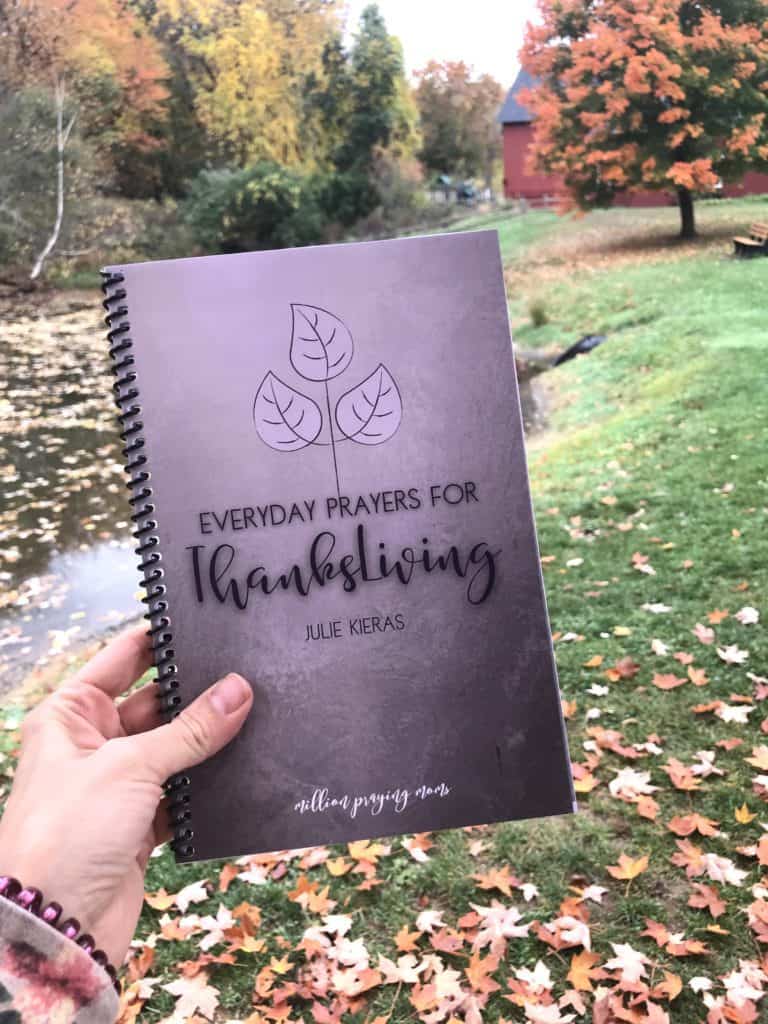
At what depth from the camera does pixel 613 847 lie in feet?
5.62

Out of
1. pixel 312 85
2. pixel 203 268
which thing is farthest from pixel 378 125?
pixel 203 268

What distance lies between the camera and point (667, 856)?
1.67m

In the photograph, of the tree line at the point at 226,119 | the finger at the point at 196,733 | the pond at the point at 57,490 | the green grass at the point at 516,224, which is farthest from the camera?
the green grass at the point at 516,224

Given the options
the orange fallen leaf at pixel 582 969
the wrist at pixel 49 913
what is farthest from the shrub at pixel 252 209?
the wrist at pixel 49 913

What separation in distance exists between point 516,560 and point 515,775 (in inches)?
8.5

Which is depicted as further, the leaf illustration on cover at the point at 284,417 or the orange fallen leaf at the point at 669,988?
the orange fallen leaf at the point at 669,988

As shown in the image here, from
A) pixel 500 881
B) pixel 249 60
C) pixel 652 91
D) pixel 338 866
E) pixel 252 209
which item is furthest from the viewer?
pixel 252 209

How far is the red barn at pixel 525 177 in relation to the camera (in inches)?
118

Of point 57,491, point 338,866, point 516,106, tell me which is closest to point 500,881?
point 338,866

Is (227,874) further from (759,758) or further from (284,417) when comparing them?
(284,417)

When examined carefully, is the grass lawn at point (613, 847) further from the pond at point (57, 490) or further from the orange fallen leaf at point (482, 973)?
the pond at point (57, 490)

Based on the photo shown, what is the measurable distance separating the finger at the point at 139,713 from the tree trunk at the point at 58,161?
7.93 ft

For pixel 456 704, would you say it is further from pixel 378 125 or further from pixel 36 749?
pixel 378 125

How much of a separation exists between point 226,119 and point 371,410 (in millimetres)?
2686
